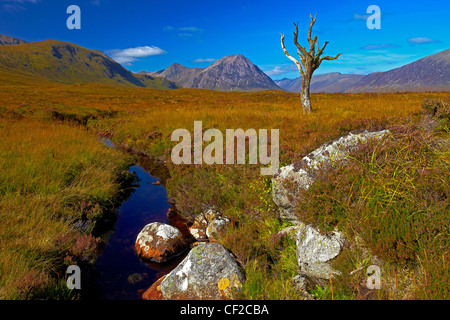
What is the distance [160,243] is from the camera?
619cm

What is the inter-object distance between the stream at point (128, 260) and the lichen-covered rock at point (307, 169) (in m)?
2.97

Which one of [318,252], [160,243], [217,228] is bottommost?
[160,243]

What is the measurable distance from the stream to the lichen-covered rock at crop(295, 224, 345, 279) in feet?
10.4

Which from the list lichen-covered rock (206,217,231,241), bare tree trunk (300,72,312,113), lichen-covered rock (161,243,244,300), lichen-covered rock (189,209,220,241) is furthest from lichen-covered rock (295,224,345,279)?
bare tree trunk (300,72,312,113)

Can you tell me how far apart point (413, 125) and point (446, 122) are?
5.36 ft

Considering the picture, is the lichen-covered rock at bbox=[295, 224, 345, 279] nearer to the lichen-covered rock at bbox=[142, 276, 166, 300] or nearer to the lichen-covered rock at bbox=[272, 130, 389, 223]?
the lichen-covered rock at bbox=[272, 130, 389, 223]

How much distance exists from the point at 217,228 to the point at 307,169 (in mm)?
2782

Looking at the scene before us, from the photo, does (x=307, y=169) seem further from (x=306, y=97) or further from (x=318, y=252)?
(x=306, y=97)

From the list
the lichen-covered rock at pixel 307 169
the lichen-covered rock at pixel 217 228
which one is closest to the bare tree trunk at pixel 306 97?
the lichen-covered rock at pixel 307 169

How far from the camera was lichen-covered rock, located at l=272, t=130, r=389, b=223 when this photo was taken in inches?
192

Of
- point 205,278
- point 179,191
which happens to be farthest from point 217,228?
point 179,191

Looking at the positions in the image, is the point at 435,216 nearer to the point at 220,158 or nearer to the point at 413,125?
the point at 413,125

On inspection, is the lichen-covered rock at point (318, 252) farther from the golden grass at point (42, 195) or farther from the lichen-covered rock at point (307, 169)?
the golden grass at point (42, 195)
